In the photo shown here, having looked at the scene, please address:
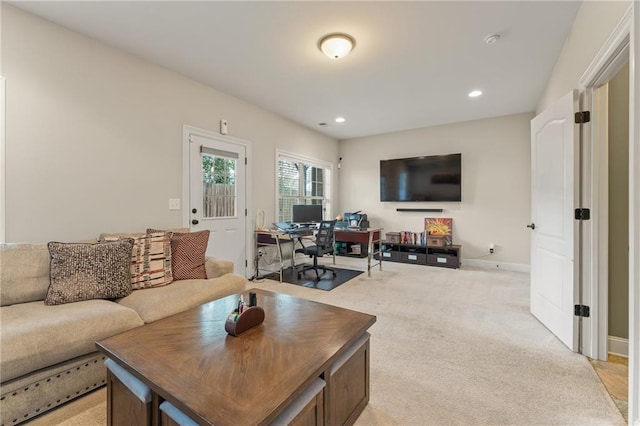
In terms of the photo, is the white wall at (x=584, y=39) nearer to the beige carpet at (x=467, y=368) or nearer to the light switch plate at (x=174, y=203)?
the beige carpet at (x=467, y=368)

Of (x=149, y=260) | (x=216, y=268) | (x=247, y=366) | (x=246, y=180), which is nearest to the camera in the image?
(x=247, y=366)

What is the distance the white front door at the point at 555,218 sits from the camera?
2146mm

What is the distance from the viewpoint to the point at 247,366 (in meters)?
1.14

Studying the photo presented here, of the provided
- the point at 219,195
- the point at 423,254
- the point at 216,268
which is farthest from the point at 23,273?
the point at 423,254

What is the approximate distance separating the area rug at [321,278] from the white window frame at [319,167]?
97 cm

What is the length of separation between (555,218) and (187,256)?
10.7 feet

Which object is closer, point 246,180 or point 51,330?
point 51,330

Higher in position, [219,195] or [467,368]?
[219,195]

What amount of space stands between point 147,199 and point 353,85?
2786 millimetres

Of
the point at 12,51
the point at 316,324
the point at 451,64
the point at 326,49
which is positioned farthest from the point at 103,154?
the point at 451,64

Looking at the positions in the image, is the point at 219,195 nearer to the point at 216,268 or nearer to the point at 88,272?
the point at 216,268

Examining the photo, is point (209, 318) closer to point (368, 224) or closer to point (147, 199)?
point (147, 199)

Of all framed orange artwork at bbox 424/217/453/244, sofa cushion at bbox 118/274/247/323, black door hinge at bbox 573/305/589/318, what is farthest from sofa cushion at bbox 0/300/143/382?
framed orange artwork at bbox 424/217/453/244

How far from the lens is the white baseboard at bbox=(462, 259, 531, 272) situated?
4.70 m
